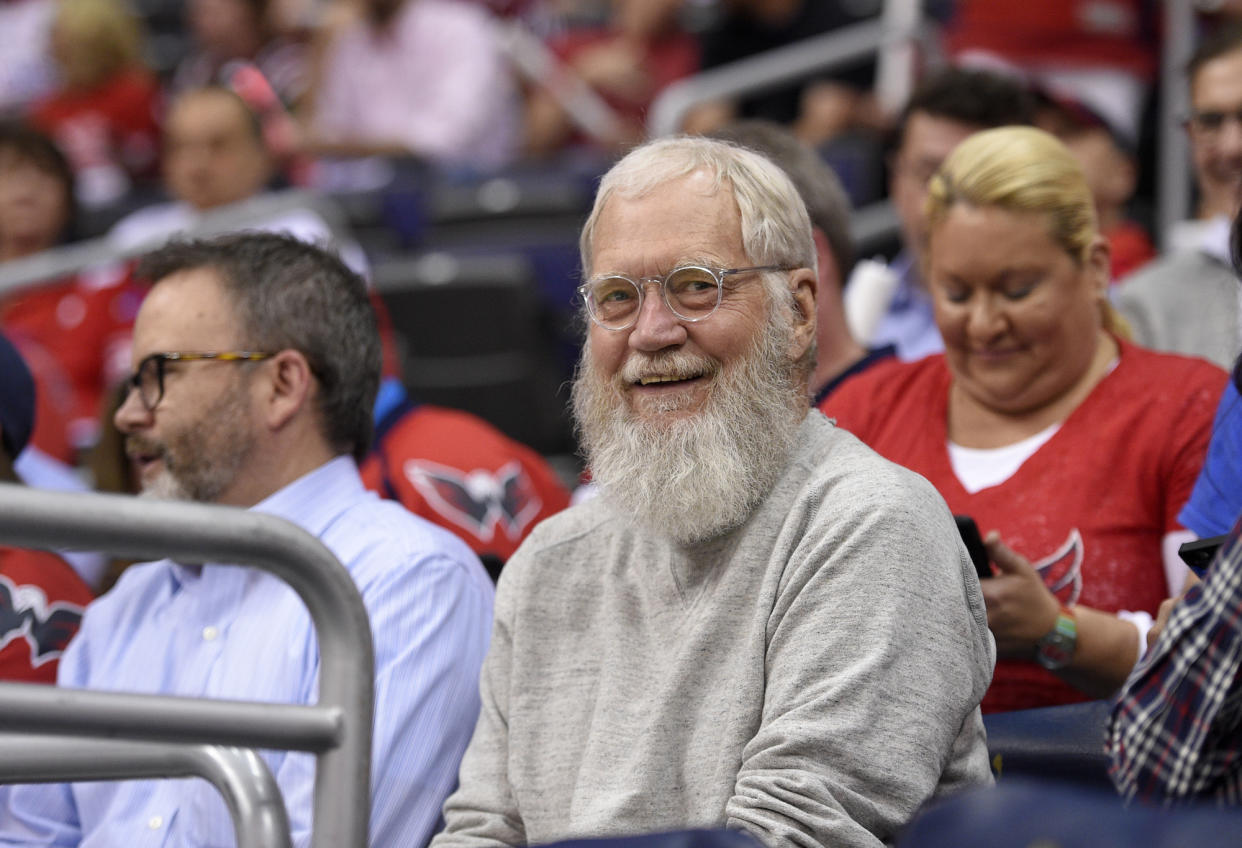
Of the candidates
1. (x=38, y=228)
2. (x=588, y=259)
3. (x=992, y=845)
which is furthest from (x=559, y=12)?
(x=992, y=845)

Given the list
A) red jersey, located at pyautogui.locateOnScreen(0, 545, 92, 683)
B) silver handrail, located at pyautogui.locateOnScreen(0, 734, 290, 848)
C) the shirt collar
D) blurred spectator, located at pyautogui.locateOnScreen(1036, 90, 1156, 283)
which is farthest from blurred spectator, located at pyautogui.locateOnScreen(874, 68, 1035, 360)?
silver handrail, located at pyautogui.locateOnScreen(0, 734, 290, 848)

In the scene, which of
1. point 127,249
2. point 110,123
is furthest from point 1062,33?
point 110,123

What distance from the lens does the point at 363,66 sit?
25.6 ft

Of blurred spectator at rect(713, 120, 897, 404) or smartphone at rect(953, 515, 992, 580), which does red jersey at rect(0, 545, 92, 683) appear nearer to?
blurred spectator at rect(713, 120, 897, 404)

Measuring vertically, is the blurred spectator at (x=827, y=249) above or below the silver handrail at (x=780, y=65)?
below

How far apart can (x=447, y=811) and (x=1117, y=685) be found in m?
1.13

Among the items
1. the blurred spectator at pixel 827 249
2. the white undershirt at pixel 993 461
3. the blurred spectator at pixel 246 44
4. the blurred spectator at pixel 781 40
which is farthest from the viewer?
the blurred spectator at pixel 246 44

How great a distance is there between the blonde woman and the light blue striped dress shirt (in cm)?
92

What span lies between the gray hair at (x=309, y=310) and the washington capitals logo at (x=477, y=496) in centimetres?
45

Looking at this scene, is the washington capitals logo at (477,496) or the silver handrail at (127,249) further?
the silver handrail at (127,249)

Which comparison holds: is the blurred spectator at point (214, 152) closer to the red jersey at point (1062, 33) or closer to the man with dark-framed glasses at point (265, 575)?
the red jersey at point (1062, 33)

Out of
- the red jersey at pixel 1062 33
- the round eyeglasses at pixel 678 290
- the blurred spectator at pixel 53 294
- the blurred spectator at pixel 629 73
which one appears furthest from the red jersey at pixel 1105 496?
the blurred spectator at pixel 629 73

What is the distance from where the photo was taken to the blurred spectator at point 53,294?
620 cm

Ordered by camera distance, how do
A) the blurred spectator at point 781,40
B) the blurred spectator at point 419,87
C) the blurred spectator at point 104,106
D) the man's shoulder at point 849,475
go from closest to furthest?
the man's shoulder at point 849,475 → the blurred spectator at point 781,40 → the blurred spectator at point 419,87 → the blurred spectator at point 104,106
